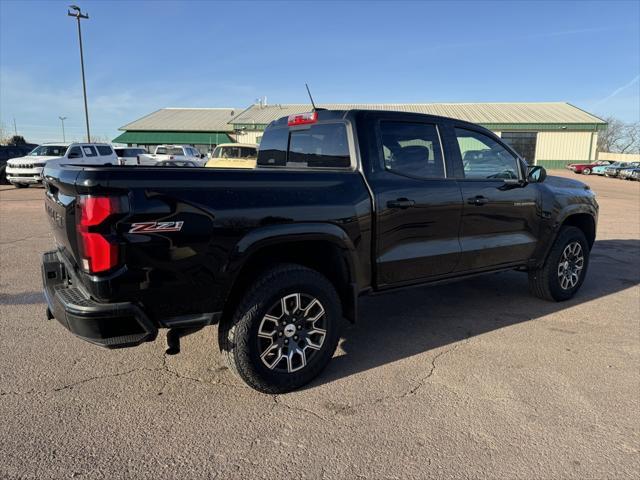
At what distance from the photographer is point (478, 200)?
4250mm

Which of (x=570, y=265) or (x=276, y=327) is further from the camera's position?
(x=570, y=265)

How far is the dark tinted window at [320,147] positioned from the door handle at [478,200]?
4.13 feet

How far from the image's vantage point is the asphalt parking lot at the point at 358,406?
8.26ft

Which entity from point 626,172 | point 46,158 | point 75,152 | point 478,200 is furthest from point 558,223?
point 626,172

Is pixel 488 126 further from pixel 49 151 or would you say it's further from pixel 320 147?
pixel 320 147

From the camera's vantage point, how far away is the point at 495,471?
8.14 feet

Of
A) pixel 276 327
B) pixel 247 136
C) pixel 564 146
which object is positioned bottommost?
pixel 276 327

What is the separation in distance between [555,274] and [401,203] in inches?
103

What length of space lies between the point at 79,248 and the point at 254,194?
3.41 feet

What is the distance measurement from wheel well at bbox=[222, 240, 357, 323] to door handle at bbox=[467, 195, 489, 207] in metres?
1.46

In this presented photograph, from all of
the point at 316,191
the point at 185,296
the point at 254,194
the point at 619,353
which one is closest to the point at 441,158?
the point at 316,191

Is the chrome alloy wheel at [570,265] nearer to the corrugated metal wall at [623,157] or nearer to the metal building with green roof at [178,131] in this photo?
the metal building with green roof at [178,131]

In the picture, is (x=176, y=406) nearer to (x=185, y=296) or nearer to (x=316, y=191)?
(x=185, y=296)

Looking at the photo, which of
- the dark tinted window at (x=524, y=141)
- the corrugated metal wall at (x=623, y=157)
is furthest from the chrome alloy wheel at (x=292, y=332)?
the corrugated metal wall at (x=623, y=157)
